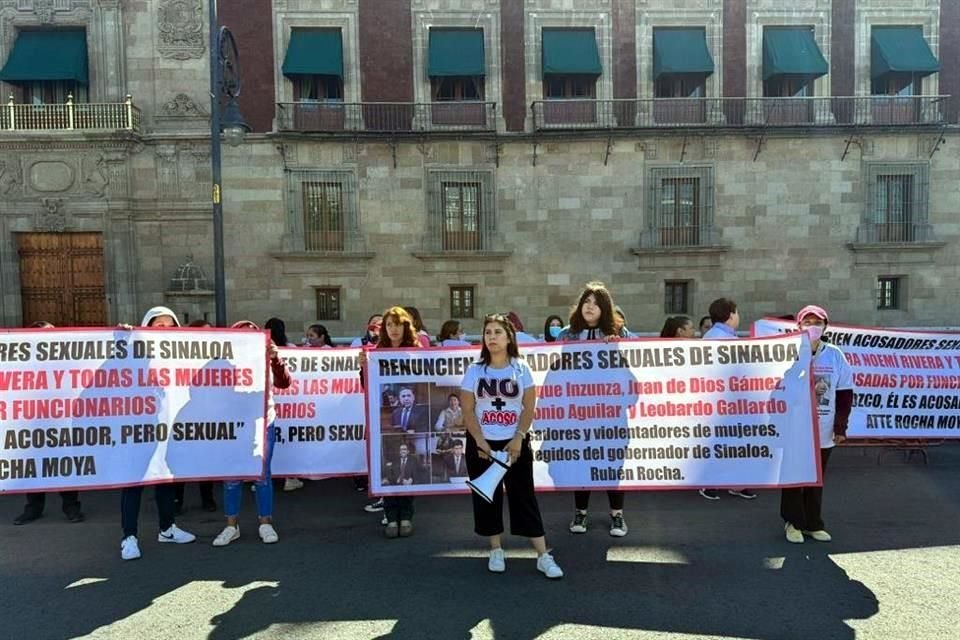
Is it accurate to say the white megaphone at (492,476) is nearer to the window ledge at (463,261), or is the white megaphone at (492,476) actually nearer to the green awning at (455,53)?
the window ledge at (463,261)

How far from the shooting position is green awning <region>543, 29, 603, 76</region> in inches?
621

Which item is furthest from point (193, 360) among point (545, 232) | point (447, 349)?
point (545, 232)

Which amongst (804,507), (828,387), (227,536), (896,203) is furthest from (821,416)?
(896,203)

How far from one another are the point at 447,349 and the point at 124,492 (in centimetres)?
287

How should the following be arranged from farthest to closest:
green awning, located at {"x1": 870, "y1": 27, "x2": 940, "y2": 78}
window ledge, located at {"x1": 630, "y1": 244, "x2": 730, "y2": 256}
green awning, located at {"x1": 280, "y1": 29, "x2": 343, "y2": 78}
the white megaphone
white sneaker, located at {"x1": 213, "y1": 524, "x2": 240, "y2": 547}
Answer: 1. window ledge, located at {"x1": 630, "y1": 244, "x2": 730, "y2": 256}
2. green awning, located at {"x1": 870, "y1": 27, "x2": 940, "y2": 78}
3. green awning, located at {"x1": 280, "y1": 29, "x2": 343, "y2": 78}
4. white sneaker, located at {"x1": 213, "y1": 524, "x2": 240, "y2": 547}
5. the white megaphone

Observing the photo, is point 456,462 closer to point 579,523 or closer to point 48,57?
point 579,523

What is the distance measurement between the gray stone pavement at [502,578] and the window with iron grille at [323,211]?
35.7 ft

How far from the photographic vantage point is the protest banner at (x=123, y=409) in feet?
16.2

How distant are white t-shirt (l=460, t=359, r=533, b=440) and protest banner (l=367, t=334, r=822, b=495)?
0.90 m

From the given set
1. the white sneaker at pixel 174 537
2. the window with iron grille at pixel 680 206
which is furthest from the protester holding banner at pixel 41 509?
the window with iron grille at pixel 680 206

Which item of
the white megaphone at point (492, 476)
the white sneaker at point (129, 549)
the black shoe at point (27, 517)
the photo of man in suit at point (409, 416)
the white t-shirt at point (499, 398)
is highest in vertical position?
the white t-shirt at point (499, 398)

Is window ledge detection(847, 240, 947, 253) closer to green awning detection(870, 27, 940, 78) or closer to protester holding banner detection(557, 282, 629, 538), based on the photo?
green awning detection(870, 27, 940, 78)

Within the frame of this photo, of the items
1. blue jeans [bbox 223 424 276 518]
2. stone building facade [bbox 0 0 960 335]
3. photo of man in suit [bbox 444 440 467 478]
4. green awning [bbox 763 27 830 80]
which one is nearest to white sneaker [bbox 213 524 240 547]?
blue jeans [bbox 223 424 276 518]

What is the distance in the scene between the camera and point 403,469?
5.21 meters
